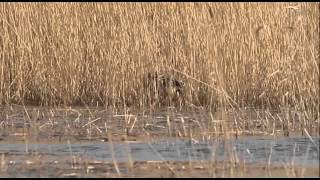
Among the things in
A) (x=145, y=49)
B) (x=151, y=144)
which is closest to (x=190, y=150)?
(x=151, y=144)

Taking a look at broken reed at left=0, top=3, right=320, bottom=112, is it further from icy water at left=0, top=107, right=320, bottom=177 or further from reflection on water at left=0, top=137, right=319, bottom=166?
reflection on water at left=0, top=137, right=319, bottom=166

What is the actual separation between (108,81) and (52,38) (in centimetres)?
84

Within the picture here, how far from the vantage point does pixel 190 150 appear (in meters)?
5.76

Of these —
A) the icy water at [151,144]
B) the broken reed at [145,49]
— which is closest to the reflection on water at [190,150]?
the icy water at [151,144]

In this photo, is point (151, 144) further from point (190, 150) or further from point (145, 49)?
point (145, 49)

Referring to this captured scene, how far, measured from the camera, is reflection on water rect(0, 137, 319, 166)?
5443 millimetres

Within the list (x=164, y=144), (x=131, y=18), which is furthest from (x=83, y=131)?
(x=131, y=18)

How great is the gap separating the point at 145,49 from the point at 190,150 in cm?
277

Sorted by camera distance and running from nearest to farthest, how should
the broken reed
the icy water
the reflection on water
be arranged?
1. the icy water
2. the reflection on water
3. the broken reed

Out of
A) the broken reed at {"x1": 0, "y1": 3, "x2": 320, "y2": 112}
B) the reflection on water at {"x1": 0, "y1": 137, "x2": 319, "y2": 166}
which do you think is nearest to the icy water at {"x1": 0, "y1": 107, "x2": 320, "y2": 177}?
the reflection on water at {"x1": 0, "y1": 137, "x2": 319, "y2": 166}

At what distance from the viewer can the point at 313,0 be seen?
7.95m

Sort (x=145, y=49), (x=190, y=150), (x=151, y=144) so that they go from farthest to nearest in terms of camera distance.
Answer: (x=145, y=49)
(x=151, y=144)
(x=190, y=150)

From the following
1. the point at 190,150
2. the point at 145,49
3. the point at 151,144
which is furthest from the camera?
the point at 145,49

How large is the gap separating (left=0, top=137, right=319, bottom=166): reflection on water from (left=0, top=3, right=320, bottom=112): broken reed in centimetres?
174
